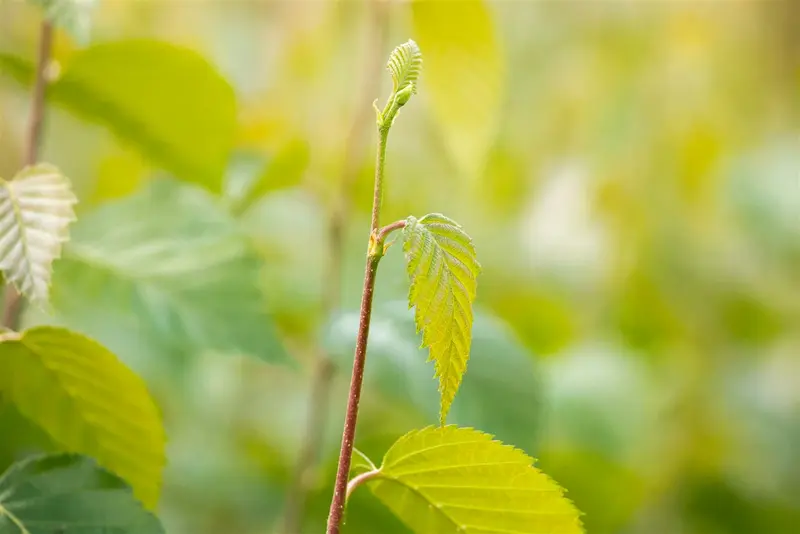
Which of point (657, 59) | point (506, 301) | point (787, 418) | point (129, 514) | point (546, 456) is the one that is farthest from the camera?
point (657, 59)

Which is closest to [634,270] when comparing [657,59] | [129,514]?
[657,59]

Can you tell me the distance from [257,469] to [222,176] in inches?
22.7

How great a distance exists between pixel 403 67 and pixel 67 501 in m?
0.20

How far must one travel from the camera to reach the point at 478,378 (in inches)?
21.0

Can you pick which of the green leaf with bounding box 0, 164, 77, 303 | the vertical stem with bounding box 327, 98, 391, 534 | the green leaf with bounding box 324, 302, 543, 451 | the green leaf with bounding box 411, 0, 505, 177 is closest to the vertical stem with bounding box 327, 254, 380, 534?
the vertical stem with bounding box 327, 98, 391, 534

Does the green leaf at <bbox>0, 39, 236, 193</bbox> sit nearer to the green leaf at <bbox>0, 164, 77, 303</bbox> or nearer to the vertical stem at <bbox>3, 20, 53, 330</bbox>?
the vertical stem at <bbox>3, 20, 53, 330</bbox>

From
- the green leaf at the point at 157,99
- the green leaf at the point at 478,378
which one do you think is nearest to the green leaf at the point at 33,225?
→ the green leaf at the point at 157,99

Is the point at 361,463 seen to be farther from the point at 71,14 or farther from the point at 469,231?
the point at 469,231

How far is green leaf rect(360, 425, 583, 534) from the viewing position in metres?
0.31

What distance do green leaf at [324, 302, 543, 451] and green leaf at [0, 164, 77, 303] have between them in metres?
0.24

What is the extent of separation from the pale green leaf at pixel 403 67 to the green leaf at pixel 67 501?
182 millimetres

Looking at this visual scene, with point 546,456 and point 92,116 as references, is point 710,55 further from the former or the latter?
point 92,116

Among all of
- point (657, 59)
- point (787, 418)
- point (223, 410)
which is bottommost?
point (223, 410)

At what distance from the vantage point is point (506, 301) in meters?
1.17
